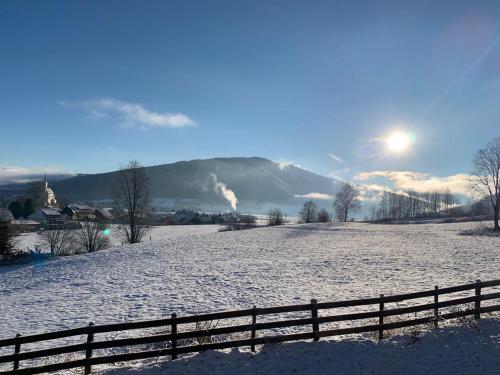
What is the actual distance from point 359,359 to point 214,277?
1769 cm

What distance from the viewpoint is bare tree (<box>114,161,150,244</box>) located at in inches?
2217

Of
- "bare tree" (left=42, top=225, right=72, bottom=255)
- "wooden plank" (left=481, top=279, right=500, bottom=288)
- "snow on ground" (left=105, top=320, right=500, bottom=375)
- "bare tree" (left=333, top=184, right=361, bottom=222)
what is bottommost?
"bare tree" (left=42, top=225, right=72, bottom=255)

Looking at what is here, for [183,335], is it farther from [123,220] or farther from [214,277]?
[123,220]

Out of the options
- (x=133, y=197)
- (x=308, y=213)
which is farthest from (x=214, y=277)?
(x=308, y=213)

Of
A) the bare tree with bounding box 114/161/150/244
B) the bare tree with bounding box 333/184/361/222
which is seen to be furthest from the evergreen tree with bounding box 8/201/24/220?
the bare tree with bounding box 333/184/361/222

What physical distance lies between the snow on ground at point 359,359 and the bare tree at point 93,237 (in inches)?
1982

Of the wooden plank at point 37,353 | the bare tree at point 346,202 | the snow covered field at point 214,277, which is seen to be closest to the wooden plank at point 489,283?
the snow covered field at point 214,277

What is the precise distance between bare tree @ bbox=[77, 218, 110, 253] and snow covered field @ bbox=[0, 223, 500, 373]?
16.4 metres

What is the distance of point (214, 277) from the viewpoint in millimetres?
27281

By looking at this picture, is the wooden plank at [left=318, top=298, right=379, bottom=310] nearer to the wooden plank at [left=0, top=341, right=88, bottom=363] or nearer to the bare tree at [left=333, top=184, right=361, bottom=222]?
the wooden plank at [left=0, top=341, right=88, bottom=363]

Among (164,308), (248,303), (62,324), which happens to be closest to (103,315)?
(62,324)

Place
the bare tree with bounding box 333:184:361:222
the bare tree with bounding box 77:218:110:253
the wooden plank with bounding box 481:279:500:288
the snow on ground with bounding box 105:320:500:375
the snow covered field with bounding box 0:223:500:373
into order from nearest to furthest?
the snow on ground with bounding box 105:320:500:375 < the wooden plank with bounding box 481:279:500:288 < the snow covered field with bounding box 0:223:500:373 < the bare tree with bounding box 77:218:110:253 < the bare tree with bounding box 333:184:361:222

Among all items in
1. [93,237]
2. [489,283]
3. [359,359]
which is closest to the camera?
[359,359]

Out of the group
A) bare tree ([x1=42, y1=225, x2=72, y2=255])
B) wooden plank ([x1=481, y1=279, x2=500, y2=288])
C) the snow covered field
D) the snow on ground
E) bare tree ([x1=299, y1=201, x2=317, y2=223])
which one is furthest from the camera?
bare tree ([x1=299, y1=201, x2=317, y2=223])
